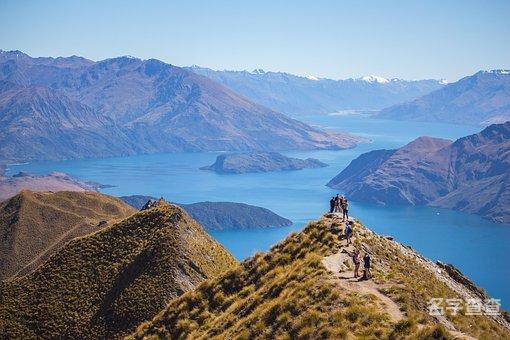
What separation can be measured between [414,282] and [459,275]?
35.6 ft

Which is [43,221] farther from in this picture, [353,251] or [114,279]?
[353,251]

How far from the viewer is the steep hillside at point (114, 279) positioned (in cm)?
4892

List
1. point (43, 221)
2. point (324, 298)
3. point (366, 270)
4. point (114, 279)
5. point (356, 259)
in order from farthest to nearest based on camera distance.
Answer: point (43, 221) < point (114, 279) < point (356, 259) < point (366, 270) < point (324, 298)

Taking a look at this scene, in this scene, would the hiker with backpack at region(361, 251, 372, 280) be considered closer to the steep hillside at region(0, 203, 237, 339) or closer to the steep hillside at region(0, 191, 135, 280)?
the steep hillside at region(0, 203, 237, 339)

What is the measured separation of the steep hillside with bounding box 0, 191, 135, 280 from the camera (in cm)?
10956

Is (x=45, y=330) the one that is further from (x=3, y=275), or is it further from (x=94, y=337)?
(x=3, y=275)

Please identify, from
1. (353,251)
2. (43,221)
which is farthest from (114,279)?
(43,221)

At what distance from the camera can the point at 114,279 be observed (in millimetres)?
53156

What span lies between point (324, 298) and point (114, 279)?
3076 centimetres

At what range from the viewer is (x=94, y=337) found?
157 ft

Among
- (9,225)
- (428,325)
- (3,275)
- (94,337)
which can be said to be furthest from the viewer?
(9,225)

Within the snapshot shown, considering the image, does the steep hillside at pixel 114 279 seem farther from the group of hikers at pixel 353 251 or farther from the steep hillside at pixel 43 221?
the steep hillside at pixel 43 221

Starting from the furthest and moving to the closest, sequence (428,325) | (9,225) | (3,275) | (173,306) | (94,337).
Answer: (9,225) → (3,275) → (94,337) → (173,306) → (428,325)

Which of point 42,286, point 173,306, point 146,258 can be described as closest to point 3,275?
point 42,286
